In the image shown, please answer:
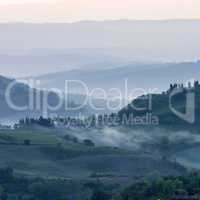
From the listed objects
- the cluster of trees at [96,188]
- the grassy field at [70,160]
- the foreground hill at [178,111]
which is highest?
the foreground hill at [178,111]

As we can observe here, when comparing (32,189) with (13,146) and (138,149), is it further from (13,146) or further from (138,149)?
(138,149)

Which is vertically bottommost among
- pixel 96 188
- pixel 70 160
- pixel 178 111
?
pixel 96 188

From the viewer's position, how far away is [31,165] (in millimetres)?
148375

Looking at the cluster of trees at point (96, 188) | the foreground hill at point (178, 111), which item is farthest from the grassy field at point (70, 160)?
the foreground hill at point (178, 111)

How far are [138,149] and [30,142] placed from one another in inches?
847

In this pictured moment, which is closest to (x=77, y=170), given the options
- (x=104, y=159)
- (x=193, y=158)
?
(x=104, y=159)

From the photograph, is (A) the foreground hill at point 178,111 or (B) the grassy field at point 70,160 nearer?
(B) the grassy field at point 70,160

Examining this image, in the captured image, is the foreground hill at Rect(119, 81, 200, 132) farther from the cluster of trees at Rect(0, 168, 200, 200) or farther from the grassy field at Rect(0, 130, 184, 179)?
the cluster of trees at Rect(0, 168, 200, 200)

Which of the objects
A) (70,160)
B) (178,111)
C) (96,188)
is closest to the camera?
(96,188)

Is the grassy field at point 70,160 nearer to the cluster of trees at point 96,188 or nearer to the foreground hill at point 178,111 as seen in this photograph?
the cluster of trees at point 96,188

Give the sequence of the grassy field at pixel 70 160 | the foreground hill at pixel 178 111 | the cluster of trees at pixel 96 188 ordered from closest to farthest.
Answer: the cluster of trees at pixel 96 188, the grassy field at pixel 70 160, the foreground hill at pixel 178 111

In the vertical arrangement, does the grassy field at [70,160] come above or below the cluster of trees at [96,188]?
above

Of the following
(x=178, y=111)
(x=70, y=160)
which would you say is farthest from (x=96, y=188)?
(x=178, y=111)

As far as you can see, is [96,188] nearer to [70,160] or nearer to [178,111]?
[70,160]
